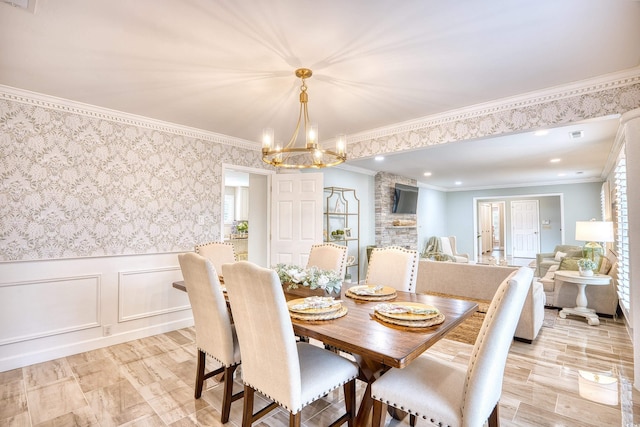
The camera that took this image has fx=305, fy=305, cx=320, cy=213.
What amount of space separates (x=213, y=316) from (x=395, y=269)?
1501 mm

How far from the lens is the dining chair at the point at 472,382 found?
1263 mm

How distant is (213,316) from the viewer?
1983 mm

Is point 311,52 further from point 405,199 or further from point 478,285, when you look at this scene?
point 405,199

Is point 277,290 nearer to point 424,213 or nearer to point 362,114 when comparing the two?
point 362,114

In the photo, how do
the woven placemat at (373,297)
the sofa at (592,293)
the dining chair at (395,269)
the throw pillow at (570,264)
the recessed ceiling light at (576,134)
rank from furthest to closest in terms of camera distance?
1. the throw pillow at (570,264)
2. the sofa at (592,293)
3. the recessed ceiling light at (576,134)
4. the dining chair at (395,269)
5. the woven placemat at (373,297)

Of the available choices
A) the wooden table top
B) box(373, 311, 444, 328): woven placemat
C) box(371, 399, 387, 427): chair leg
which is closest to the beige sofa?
the wooden table top

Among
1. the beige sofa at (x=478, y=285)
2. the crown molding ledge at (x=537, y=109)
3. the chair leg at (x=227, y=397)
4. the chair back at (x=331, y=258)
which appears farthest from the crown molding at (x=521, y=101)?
the chair leg at (x=227, y=397)

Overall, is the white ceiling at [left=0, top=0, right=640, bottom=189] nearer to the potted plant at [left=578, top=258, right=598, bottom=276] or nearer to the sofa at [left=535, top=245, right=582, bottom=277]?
the potted plant at [left=578, top=258, right=598, bottom=276]

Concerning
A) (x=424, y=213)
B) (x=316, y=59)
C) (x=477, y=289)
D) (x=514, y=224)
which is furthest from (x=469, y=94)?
(x=514, y=224)

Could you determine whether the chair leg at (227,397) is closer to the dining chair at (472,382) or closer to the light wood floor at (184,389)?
the light wood floor at (184,389)

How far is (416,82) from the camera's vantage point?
100 inches

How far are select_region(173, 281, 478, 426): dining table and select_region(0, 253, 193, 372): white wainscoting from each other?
2.61 m

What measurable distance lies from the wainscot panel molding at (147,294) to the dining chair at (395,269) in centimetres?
249

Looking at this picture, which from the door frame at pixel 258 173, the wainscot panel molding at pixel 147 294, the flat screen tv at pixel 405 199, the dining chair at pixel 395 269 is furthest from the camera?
the flat screen tv at pixel 405 199
